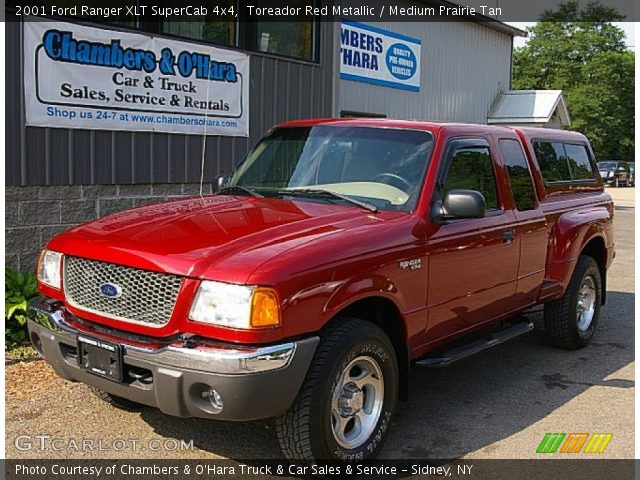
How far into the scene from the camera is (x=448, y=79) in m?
17.3

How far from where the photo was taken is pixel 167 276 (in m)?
3.62

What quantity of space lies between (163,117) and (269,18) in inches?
95.6

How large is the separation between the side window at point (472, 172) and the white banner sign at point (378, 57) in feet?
26.4

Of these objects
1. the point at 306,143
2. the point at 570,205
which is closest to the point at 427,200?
the point at 306,143

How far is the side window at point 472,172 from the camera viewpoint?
4938mm

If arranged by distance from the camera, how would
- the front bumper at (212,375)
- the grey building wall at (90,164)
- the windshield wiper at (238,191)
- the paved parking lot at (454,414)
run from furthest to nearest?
the grey building wall at (90,164) < the windshield wiper at (238,191) < the paved parking lot at (454,414) < the front bumper at (212,375)

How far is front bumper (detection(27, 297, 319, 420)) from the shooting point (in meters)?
3.42

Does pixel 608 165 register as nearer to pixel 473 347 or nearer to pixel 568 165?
pixel 568 165

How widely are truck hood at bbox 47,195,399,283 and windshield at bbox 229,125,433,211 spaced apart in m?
0.22

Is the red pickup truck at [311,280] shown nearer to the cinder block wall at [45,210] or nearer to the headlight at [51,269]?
the headlight at [51,269]

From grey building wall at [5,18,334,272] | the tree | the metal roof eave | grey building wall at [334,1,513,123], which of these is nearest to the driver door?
grey building wall at [5,18,334,272]

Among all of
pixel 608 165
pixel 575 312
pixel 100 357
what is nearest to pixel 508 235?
pixel 575 312

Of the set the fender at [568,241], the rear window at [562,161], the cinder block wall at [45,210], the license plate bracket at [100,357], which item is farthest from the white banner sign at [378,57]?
the license plate bracket at [100,357]

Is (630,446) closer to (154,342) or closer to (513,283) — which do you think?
(513,283)
